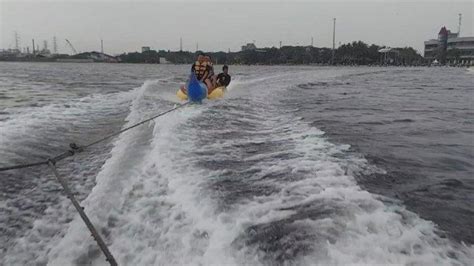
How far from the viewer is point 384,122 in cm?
825

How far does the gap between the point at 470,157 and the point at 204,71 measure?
27.7ft

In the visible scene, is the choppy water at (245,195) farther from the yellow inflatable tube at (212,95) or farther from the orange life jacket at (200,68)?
the orange life jacket at (200,68)

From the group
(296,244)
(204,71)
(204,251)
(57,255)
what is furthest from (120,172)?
(204,71)

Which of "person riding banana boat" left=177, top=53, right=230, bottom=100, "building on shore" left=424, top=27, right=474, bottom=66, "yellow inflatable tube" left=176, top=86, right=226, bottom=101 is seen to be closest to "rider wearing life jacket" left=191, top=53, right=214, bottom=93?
"person riding banana boat" left=177, top=53, right=230, bottom=100

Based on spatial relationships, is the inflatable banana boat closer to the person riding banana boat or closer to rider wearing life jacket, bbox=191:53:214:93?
the person riding banana boat

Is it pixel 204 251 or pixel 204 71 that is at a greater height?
pixel 204 71

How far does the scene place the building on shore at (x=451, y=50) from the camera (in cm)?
9712

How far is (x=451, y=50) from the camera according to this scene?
328 feet

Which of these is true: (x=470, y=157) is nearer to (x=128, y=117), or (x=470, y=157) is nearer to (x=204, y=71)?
(x=128, y=117)

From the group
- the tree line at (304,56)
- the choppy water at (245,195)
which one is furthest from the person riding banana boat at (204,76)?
the tree line at (304,56)

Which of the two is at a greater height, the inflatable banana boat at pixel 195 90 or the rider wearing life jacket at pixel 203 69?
the rider wearing life jacket at pixel 203 69

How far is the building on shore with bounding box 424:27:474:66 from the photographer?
319ft

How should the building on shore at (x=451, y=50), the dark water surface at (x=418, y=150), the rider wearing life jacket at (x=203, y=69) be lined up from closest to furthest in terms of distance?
the dark water surface at (x=418, y=150) < the rider wearing life jacket at (x=203, y=69) < the building on shore at (x=451, y=50)

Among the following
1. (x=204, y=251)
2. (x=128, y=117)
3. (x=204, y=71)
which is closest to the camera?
(x=204, y=251)
